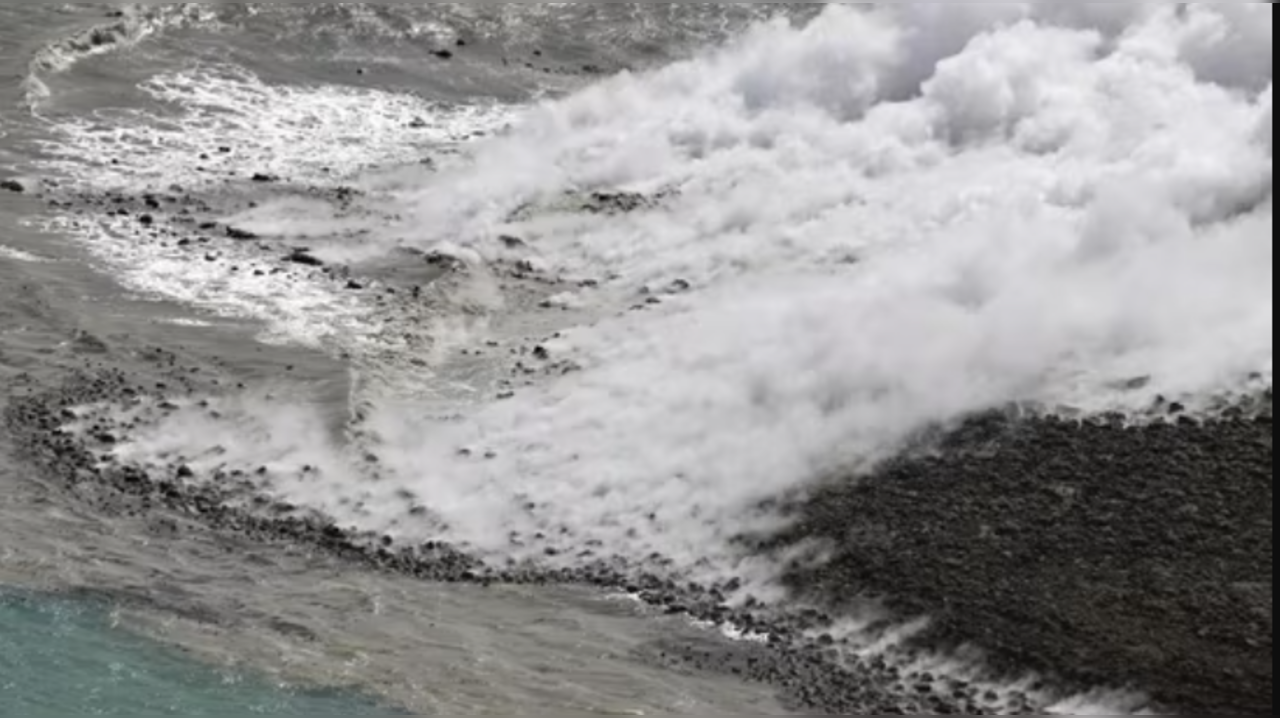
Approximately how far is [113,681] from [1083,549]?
7.30 metres

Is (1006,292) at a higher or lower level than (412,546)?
higher

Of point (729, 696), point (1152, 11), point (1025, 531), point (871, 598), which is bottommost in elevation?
point (729, 696)

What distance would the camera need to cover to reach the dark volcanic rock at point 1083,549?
11273mm

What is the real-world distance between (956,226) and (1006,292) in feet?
8.70

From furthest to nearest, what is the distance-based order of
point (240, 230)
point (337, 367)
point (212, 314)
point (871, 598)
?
point (240, 230)
point (212, 314)
point (337, 367)
point (871, 598)

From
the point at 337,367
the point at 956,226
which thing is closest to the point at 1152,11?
the point at 956,226

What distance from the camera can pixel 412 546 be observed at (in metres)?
13.7

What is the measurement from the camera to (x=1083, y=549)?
40.5ft

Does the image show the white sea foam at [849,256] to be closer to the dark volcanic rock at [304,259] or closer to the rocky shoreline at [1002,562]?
the rocky shoreline at [1002,562]

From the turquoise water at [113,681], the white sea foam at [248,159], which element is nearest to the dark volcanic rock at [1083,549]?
the turquoise water at [113,681]

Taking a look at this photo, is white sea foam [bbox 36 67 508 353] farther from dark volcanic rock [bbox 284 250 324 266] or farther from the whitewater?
dark volcanic rock [bbox 284 250 324 266]

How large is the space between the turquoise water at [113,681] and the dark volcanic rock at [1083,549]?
166 inches

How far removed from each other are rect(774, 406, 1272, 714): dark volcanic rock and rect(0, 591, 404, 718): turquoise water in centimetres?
422

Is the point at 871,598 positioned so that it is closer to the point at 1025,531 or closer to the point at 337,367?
the point at 1025,531
